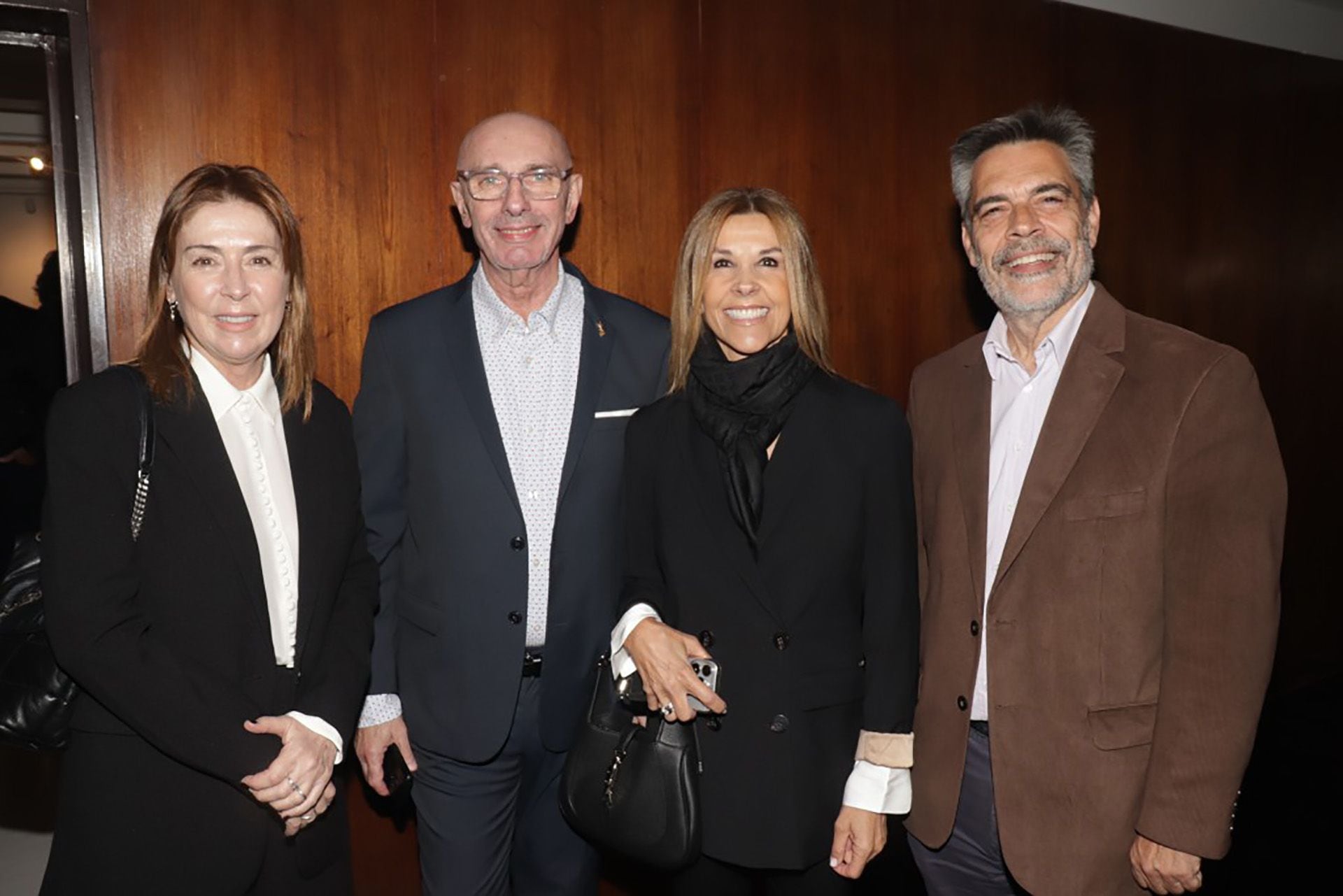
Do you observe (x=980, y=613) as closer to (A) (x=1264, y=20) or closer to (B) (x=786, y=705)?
(B) (x=786, y=705)

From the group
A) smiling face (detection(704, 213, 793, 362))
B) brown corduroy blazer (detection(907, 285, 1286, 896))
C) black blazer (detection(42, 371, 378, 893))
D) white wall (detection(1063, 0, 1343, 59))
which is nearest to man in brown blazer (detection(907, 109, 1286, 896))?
brown corduroy blazer (detection(907, 285, 1286, 896))

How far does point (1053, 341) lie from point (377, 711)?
5.83ft

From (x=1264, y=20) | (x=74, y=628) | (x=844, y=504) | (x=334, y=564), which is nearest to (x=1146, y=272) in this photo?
(x=1264, y=20)

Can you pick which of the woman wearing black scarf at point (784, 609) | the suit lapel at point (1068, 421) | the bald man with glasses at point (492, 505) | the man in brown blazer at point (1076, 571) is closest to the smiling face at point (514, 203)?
the bald man with glasses at point (492, 505)

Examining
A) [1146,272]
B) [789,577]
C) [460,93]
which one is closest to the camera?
[789,577]

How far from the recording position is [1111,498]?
193 centimetres

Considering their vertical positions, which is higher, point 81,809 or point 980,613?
point 980,613

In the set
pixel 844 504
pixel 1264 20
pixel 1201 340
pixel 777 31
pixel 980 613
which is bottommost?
pixel 980 613

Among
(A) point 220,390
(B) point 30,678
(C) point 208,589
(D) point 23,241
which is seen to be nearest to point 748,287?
(A) point 220,390

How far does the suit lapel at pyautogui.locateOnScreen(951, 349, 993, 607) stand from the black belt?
105 centimetres

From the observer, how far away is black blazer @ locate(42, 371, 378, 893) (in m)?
1.74

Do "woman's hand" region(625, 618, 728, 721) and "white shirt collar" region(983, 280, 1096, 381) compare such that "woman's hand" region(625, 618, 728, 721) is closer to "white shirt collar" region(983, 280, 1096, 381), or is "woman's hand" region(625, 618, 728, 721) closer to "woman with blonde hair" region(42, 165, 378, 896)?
"woman with blonde hair" region(42, 165, 378, 896)

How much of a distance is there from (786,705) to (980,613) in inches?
17.7

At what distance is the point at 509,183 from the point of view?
2.48m
